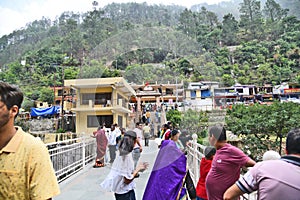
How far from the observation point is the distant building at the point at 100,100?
6.40 feet

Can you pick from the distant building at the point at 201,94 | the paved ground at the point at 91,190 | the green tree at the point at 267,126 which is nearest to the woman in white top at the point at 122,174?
the distant building at the point at 201,94

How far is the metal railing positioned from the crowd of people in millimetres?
2084

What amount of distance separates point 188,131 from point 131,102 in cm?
50

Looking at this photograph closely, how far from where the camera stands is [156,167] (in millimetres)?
2172

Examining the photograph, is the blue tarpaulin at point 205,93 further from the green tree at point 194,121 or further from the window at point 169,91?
the window at point 169,91

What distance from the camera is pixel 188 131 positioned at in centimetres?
206

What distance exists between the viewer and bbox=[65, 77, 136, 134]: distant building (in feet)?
6.40

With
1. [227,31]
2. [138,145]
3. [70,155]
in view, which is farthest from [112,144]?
[227,31]

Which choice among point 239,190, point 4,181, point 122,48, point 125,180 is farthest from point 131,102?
point 4,181

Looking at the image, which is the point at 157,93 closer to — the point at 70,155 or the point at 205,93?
the point at 205,93

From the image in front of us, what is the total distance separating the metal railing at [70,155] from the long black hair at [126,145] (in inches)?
82.1

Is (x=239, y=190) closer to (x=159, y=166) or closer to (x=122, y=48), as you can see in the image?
(x=159, y=166)

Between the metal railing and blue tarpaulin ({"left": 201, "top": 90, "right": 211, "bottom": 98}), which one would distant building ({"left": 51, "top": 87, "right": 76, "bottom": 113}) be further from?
the metal railing

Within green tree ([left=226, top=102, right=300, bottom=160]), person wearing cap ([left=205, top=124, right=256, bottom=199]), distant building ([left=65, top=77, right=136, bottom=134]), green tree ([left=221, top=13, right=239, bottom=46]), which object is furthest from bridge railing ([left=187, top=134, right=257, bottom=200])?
green tree ([left=226, top=102, right=300, bottom=160])
